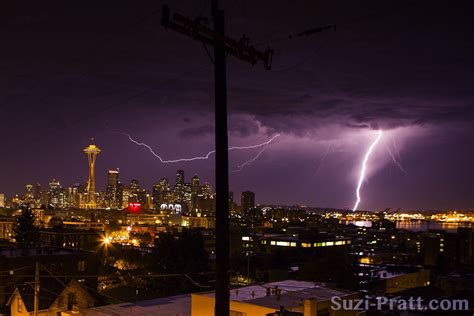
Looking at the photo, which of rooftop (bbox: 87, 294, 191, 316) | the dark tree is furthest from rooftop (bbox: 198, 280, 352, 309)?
the dark tree

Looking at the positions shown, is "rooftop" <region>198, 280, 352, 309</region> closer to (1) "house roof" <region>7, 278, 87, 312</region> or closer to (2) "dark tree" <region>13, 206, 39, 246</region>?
(1) "house roof" <region>7, 278, 87, 312</region>

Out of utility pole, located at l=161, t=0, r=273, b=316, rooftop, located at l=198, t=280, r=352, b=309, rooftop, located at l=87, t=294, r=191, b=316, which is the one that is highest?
utility pole, located at l=161, t=0, r=273, b=316

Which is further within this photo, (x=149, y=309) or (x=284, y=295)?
(x=149, y=309)

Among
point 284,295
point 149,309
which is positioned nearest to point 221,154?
point 284,295

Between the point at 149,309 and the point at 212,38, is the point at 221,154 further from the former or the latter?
the point at 149,309

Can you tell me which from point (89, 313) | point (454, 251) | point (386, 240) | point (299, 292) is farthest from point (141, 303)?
point (386, 240)

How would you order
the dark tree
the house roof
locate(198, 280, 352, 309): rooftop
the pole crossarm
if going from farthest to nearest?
the dark tree, the house roof, locate(198, 280, 352, 309): rooftop, the pole crossarm

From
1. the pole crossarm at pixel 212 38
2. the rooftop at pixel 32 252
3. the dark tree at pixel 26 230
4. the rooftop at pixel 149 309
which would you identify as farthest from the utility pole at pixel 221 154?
the dark tree at pixel 26 230

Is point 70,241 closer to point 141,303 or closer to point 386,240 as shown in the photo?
point 141,303

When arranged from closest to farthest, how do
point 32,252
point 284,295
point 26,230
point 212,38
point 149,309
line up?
point 212,38
point 284,295
point 149,309
point 32,252
point 26,230
